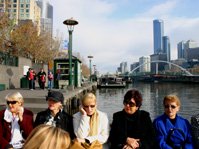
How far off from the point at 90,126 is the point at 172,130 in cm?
135

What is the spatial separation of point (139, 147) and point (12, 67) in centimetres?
2453

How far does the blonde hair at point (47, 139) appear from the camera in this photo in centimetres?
243

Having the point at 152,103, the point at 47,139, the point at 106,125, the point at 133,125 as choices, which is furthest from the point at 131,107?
the point at 152,103

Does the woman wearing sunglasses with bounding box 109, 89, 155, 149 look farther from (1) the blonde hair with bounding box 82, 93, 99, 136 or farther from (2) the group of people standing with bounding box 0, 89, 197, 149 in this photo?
(1) the blonde hair with bounding box 82, 93, 99, 136

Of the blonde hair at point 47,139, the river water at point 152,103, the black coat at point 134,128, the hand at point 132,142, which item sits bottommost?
the river water at point 152,103

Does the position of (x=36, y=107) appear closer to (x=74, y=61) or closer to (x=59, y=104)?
(x=59, y=104)

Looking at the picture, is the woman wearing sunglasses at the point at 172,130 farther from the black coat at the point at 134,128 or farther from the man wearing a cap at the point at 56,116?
the man wearing a cap at the point at 56,116

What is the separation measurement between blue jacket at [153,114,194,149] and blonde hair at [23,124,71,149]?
2701mm

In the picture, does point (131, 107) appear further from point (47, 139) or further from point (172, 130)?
point (47, 139)

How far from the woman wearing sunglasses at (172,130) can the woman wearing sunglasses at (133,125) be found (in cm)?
16

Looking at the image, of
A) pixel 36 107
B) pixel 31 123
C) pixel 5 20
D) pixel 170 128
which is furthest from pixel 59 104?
pixel 5 20

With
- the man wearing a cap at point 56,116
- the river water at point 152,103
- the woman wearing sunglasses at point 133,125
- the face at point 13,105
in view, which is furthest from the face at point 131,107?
the river water at point 152,103

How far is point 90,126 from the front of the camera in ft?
15.8

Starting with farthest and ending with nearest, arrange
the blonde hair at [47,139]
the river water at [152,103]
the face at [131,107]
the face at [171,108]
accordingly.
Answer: the river water at [152,103] → the face at [171,108] → the face at [131,107] → the blonde hair at [47,139]
